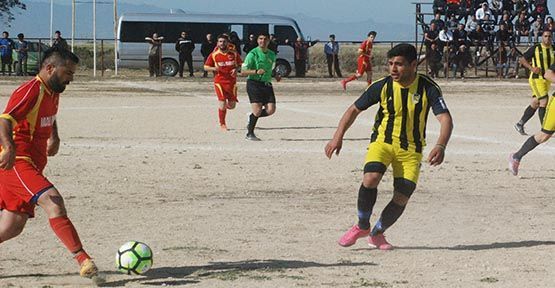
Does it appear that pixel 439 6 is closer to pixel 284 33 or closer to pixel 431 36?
pixel 431 36

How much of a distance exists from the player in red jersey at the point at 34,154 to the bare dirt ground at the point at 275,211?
1.25ft

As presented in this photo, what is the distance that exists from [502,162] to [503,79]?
89.0 feet

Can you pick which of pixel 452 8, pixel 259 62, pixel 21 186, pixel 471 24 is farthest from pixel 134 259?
pixel 452 8

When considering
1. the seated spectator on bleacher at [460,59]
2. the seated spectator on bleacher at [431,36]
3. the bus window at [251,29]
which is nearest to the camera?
the seated spectator on bleacher at [431,36]

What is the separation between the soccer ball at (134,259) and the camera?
25.6ft

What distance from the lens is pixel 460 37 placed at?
41875mm

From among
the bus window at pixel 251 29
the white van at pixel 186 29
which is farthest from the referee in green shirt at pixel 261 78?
the bus window at pixel 251 29

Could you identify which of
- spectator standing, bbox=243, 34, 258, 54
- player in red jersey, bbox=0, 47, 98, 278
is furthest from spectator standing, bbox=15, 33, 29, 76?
player in red jersey, bbox=0, 47, 98, 278

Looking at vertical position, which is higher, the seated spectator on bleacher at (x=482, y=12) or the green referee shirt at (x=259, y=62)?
the seated spectator on bleacher at (x=482, y=12)

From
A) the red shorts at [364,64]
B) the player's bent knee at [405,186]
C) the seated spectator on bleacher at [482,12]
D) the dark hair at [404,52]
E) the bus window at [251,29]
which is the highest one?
the seated spectator on bleacher at [482,12]

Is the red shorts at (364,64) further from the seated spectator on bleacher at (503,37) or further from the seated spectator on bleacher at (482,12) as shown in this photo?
the seated spectator on bleacher at (482,12)

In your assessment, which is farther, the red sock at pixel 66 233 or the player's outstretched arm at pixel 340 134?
the player's outstretched arm at pixel 340 134

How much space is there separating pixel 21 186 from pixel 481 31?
120ft

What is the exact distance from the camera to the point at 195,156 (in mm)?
15906
